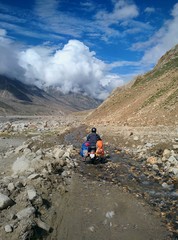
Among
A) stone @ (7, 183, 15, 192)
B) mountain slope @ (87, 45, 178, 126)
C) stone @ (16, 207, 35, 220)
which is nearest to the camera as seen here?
stone @ (16, 207, 35, 220)

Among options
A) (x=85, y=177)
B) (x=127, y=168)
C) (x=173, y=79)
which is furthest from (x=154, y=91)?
(x=85, y=177)

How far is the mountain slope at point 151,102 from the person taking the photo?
3782 centimetres

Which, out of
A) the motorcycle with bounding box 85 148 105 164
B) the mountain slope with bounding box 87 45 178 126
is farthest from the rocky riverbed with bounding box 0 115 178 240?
the mountain slope with bounding box 87 45 178 126

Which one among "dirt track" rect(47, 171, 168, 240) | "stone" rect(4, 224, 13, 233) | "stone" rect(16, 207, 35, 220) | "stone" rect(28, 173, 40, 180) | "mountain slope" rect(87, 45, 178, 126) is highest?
"mountain slope" rect(87, 45, 178, 126)

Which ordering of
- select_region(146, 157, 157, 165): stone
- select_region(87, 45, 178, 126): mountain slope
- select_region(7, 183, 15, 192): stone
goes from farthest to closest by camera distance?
select_region(87, 45, 178, 126): mountain slope → select_region(146, 157, 157, 165): stone → select_region(7, 183, 15, 192): stone

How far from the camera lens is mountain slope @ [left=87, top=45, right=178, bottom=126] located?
124 ft

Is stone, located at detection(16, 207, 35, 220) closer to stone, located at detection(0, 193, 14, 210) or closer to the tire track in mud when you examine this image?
stone, located at detection(0, 193, 14, 210)

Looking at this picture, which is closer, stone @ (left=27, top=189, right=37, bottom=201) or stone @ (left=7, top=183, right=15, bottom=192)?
stone @ (left=27, top=189, right=37, bottom=201)

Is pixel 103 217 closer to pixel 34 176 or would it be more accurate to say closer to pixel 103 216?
pixel 103 216

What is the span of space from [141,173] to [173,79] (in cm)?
3302

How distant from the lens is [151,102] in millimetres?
45500

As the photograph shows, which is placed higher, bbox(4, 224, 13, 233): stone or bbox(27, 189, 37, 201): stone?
bbox(27, 189, 37, 201): stone

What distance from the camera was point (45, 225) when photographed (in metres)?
10.5

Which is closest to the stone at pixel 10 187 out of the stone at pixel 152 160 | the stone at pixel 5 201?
the stone at pixel 5 201
